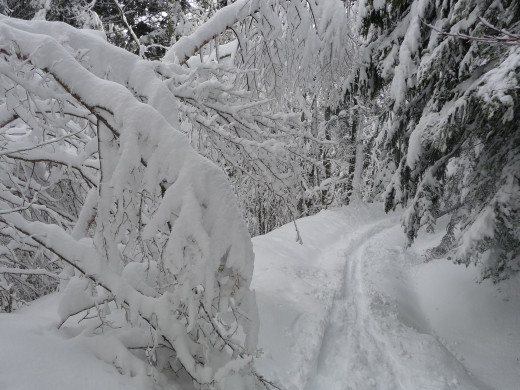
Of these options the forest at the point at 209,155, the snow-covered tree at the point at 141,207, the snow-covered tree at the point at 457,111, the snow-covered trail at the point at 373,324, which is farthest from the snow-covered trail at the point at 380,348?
the snow-covered tree at the point at 141,207

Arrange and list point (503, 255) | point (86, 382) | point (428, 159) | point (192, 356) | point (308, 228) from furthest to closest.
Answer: point (308, 228)
point (428, 159)
point (503, 255)
point (192, 356)
point (86, 382)

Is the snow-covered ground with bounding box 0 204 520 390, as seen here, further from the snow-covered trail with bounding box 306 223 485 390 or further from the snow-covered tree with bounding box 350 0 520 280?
the snow-covered tree with bounding box 350 0 520 280

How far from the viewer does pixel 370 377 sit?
15.5 feet

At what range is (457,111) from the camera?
503 cm

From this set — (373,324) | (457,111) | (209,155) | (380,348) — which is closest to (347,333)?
(380,348)

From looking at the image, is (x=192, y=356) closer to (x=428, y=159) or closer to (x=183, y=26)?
(x=428, y=159)

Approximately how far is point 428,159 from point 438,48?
191 centimetres

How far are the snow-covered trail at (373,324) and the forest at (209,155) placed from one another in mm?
310

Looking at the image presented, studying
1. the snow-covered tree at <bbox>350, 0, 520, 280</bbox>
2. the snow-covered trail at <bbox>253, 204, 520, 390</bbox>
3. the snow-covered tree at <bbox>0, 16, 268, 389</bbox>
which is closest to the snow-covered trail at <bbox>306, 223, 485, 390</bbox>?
the snow-covered trail at <bbox>253, 204, 520, 390</bbox>

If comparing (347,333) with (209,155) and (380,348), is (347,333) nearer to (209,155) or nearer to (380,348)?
(380,348)

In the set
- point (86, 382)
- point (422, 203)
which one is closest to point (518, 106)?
point (422, 203)

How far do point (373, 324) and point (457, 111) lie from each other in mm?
3755

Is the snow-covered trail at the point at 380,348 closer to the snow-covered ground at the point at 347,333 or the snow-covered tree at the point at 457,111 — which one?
the snow-covered ground at the point at 347,333

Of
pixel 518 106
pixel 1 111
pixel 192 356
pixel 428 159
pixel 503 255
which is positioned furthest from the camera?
pixel 428 159
